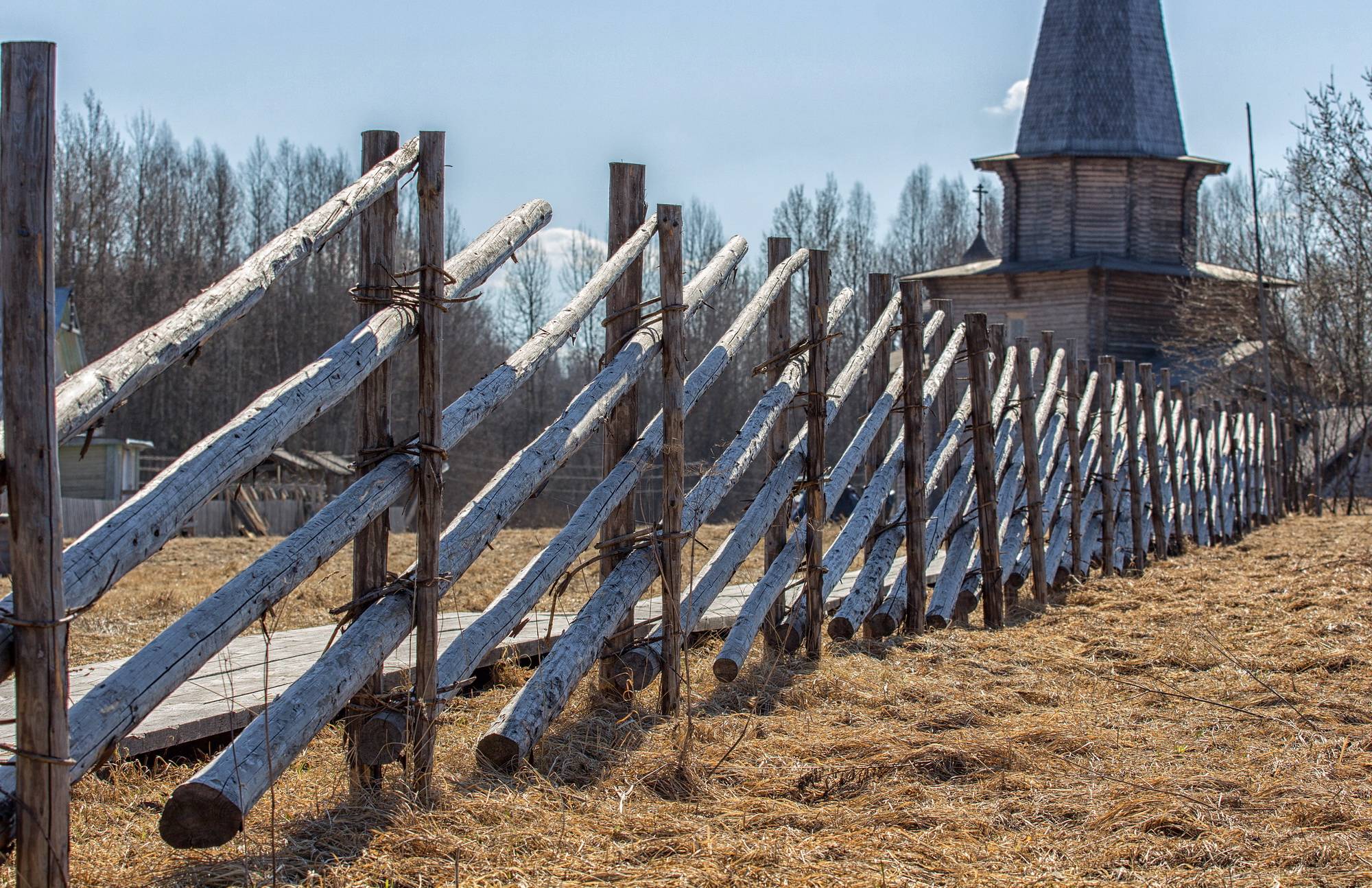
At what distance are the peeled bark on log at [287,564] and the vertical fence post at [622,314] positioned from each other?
50cm

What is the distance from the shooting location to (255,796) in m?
3.07

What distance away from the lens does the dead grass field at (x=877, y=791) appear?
3.10 metres

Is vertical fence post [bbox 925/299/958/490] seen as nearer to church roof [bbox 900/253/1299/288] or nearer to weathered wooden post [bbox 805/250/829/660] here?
weathered wooden post [bbox 805/250/829/660]

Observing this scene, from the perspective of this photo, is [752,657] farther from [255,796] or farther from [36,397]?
[36,397]

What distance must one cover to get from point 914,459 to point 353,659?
3.89 metres

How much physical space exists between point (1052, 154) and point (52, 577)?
3122cm

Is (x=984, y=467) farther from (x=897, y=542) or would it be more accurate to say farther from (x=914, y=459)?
(x=897, y=542)

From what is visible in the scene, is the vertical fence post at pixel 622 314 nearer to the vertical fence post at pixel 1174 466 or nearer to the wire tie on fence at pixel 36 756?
the wire tie on fence at pixel 36 756

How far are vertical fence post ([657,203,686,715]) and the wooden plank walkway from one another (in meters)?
0.17

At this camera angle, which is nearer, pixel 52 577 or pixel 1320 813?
pixel 52 577

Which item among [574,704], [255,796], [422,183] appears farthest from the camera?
[574,704]

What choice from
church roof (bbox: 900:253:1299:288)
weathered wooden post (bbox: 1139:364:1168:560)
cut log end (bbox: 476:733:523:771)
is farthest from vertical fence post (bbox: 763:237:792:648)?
church roof (bbox: 900:253:1299:288)

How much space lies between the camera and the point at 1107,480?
31.1 feet

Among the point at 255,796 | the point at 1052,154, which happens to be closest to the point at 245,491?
the point at 1052,154
